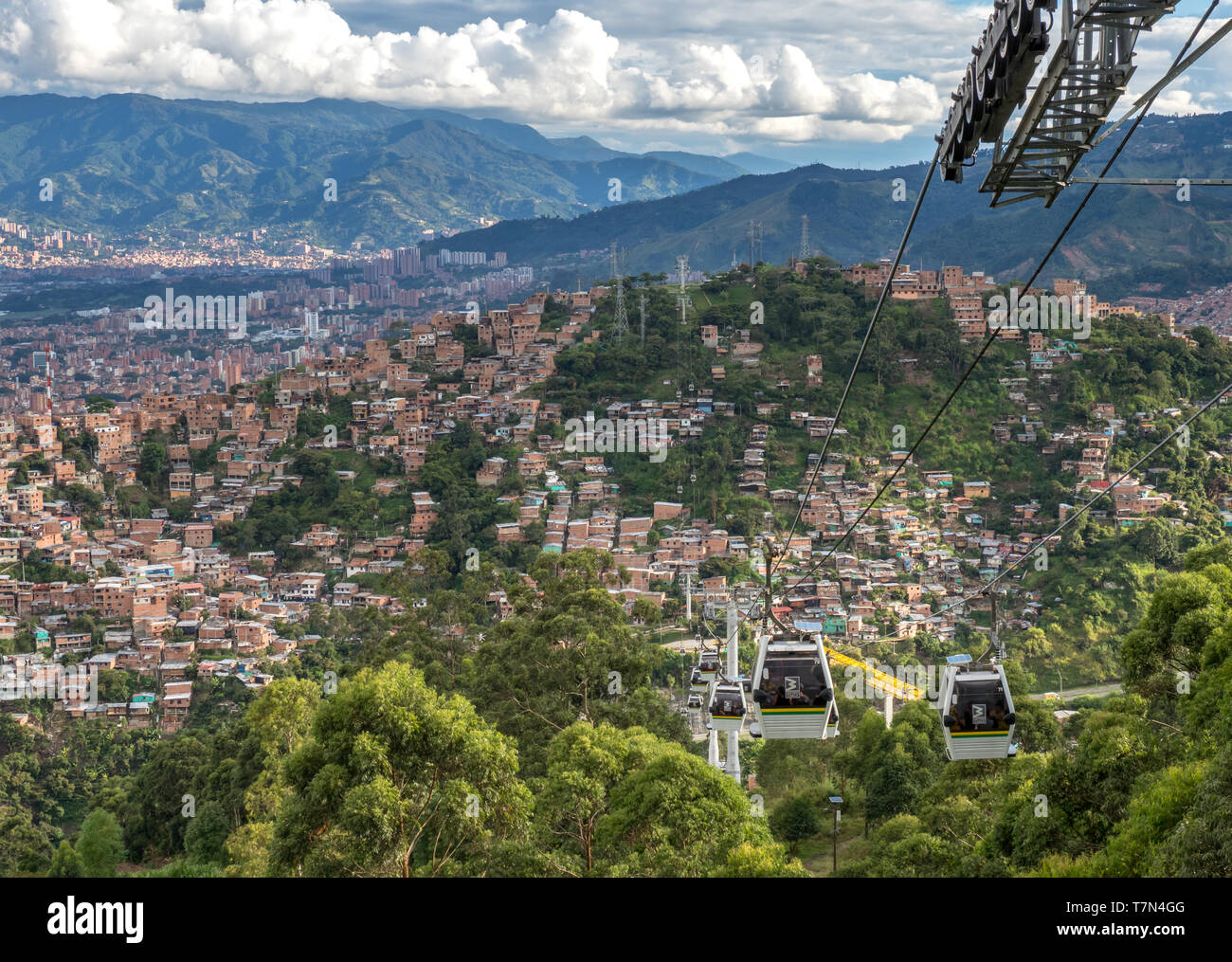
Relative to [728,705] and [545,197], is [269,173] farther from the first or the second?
[728,705]

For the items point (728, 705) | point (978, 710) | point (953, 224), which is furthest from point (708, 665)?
point (953, 224)

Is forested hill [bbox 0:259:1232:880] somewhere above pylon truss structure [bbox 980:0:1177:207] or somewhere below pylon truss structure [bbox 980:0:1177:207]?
below

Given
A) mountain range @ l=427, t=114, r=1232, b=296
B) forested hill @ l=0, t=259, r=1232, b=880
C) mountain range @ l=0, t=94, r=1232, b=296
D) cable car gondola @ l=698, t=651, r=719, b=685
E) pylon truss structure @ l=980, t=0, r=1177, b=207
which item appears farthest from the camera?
mountain range @ l=0, t=94, r=1232, b=296

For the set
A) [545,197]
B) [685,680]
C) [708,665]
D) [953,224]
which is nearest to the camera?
[708,665]

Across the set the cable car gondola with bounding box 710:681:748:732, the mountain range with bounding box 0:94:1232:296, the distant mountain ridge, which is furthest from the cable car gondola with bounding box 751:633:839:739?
the distant mountain ridge

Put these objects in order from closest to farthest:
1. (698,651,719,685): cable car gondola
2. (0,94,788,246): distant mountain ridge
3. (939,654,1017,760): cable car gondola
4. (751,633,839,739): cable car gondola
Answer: (751,633,839,739): cable car gondola < (939,654,1017,760): cable car gondola < (698,651,719,685): cable car gondola < (0,94,788,246): distant mountain ridge

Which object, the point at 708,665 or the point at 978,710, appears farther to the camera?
the point at 708,665

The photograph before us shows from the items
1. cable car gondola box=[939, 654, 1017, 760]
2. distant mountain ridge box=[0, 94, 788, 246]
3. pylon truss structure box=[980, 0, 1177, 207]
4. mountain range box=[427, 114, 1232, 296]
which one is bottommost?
cable car gondola box=[939, 654, 1017, 760]

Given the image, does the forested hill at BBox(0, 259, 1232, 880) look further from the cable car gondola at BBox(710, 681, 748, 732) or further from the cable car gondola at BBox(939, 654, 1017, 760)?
the cable car gondola at BBox(939, 654, 1017, 760)
